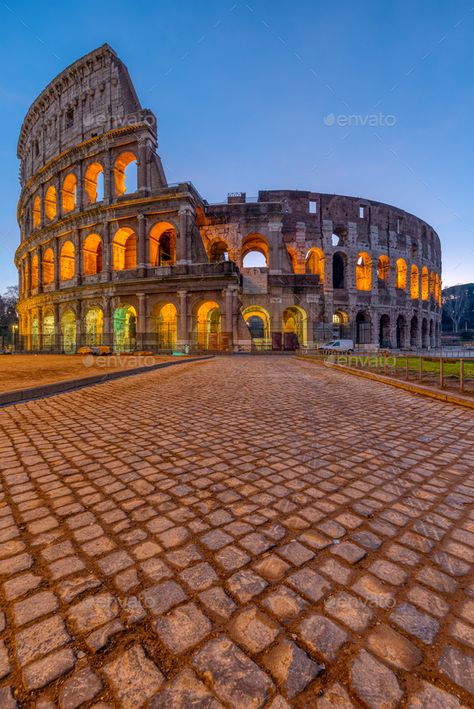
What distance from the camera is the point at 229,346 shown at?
23.2 m

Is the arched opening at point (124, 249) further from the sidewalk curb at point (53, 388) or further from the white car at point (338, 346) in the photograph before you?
the sidewalk curb at point (53, 388)

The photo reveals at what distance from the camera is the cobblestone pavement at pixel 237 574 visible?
1035 millimetres

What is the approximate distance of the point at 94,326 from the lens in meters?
27.9

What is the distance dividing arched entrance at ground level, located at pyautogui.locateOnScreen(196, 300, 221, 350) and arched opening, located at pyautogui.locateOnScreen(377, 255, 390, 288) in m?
19.6

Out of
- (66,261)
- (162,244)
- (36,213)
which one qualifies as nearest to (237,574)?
(162,244)

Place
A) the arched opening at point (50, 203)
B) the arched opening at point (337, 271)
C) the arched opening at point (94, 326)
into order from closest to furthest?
the arched opening at point (94, 326) < the arched opening at point (50, 203) < the arched opening at point (337, 271)

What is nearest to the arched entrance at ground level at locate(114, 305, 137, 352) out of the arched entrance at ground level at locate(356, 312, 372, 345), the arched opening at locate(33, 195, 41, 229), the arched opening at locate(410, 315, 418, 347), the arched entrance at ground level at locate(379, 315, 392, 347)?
the arched opening at locate(33, 195, 41, 229)

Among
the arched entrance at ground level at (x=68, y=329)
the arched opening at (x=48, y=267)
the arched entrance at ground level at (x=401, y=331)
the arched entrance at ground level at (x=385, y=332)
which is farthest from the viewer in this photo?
the arched entrance at ground level at (x=401, y=331)

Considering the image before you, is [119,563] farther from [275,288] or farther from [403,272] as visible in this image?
[403,272]

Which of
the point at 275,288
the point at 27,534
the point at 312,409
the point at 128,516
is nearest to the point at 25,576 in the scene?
the point at 27,534

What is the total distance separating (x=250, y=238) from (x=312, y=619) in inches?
1234

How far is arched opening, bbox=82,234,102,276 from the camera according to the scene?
27.7 meters

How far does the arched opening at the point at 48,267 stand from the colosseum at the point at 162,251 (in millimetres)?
166

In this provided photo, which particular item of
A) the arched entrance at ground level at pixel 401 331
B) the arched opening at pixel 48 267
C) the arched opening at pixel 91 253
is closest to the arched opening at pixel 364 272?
the arched entrance at ground level at pixel 401 331
